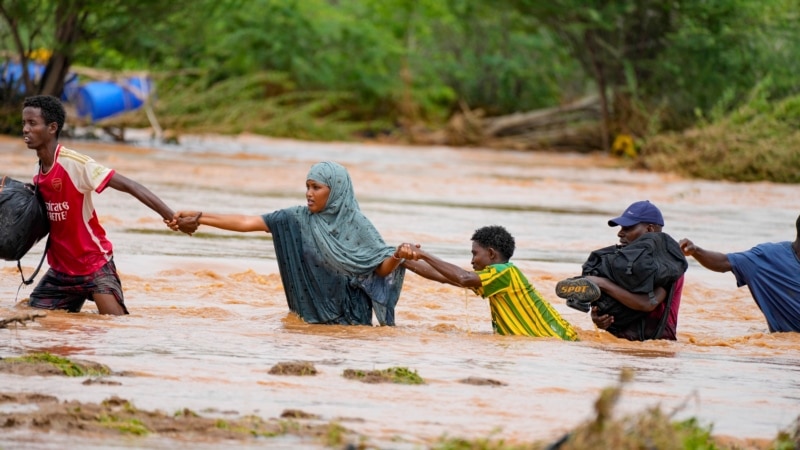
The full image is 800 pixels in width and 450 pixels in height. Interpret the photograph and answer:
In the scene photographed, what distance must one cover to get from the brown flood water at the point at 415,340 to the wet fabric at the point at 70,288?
12cm

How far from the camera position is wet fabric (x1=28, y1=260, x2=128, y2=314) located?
7562 millimetres

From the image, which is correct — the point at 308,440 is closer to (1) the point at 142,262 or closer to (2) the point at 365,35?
(1) the point at 142,262

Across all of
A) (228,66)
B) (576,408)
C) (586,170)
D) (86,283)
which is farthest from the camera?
(228,66)

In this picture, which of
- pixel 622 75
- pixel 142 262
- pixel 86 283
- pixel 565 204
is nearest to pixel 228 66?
pixel 622 75

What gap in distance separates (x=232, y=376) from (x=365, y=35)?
99.6 feet

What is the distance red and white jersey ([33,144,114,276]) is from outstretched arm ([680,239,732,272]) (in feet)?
11.6

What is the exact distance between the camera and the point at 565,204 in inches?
675

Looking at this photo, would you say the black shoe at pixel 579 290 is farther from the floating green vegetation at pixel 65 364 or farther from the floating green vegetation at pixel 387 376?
the floating green vegetation at pixel 65 364

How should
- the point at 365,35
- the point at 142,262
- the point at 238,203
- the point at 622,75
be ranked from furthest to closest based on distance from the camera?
the point at 365,35
the point at 622,75
the point at 238,203
the point at 142,262

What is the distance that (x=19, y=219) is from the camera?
287 inches

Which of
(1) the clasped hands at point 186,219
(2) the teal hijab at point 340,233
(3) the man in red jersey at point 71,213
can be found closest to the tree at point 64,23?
(1) the clasped hands at point 186,219

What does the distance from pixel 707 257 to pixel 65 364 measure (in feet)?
14.2

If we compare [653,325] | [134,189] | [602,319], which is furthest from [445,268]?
[134,189]

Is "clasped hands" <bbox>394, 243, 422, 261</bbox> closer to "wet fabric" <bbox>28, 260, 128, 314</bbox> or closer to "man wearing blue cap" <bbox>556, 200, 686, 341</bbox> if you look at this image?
"man wearing blue cap" <bbox>556, 200, 686, 341</bbox>
